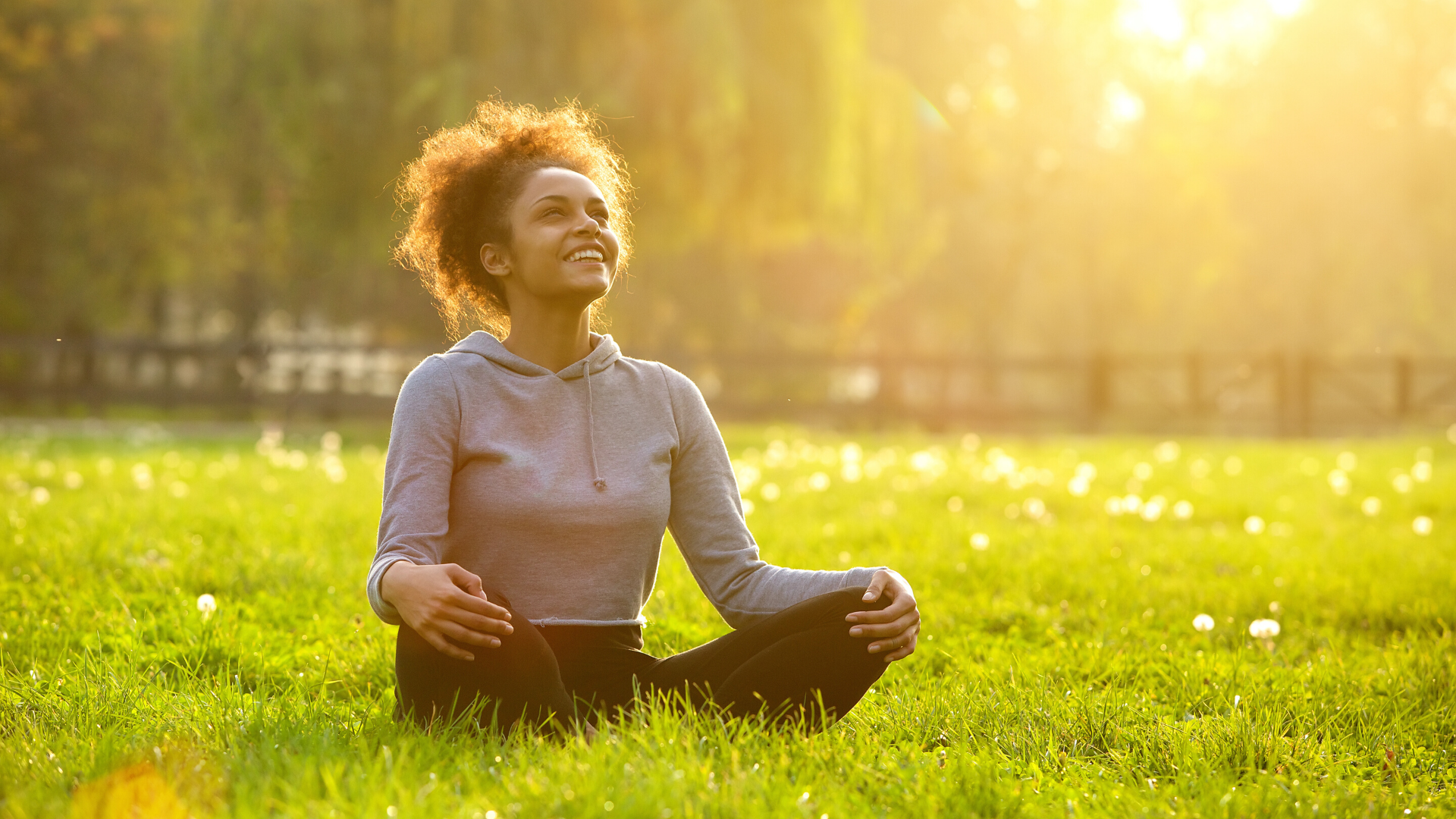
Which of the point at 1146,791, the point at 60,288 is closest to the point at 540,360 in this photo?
the point at 1146,791

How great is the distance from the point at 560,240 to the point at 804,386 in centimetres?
2236

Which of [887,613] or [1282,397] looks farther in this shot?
[1282,397]

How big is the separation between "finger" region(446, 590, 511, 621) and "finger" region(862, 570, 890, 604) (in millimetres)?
734

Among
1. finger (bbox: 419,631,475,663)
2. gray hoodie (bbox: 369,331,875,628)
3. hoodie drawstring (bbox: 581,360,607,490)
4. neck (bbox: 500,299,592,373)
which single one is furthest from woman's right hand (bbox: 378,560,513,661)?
neck (bbox: 500,299,592,373)

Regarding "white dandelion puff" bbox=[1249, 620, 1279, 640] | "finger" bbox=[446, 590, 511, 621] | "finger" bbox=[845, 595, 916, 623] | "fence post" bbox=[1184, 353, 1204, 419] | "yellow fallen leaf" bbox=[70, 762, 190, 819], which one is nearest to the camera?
"yellow fallen leaf" bbox=[70, 762, 190, 819]

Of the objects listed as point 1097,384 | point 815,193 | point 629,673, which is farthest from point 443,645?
point 1097,384

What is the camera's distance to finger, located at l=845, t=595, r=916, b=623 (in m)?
2.48

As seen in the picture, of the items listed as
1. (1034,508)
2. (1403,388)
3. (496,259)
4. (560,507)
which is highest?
(496,259)

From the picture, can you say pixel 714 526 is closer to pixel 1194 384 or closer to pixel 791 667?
pixel 791 667

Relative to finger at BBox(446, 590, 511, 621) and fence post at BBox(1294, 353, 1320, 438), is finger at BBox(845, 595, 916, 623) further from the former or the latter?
fence post at BBox(1294, 353, 1320, 438)

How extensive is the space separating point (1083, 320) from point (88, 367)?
33.9 m

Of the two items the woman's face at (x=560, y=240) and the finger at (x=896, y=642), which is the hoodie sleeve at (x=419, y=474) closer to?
the woman's face at (x=560, y=240)

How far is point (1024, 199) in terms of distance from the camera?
1240 inches

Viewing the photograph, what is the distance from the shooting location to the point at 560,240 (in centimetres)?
274
